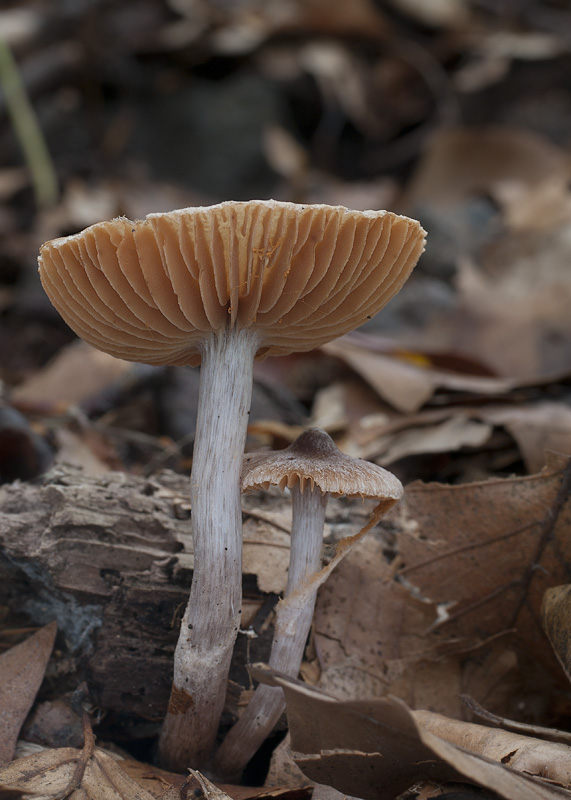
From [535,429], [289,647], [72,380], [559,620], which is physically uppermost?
[535,429]

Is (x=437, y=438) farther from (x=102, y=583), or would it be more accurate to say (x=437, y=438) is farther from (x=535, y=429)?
(x=102, y=583)

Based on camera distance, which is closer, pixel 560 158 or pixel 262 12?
pixel 560 158

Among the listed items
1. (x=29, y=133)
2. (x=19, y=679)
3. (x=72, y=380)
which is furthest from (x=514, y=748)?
(x=29, y=133)

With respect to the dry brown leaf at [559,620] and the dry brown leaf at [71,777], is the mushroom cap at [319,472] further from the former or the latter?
the dry brown leaf at [71,777]

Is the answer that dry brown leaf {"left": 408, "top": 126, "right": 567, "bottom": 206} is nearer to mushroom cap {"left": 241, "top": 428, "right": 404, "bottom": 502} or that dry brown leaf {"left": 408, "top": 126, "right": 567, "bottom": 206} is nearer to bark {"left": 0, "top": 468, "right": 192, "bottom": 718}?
mushroom cap {"left": 241, "top": 428, "right": 404, "bottom": 502}

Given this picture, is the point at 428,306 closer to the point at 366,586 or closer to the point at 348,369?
the point at 348,369

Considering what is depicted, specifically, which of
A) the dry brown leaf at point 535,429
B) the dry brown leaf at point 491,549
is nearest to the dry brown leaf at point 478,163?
the dry brown leaf at point 535,429

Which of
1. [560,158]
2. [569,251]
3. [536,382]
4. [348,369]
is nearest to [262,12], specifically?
[560,158]

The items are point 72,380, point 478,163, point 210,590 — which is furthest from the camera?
point 478,163
